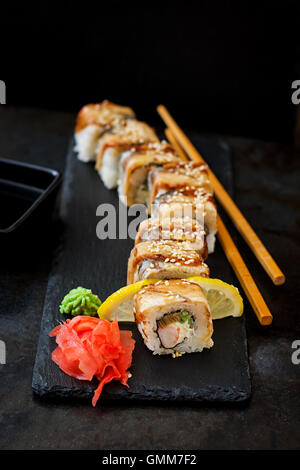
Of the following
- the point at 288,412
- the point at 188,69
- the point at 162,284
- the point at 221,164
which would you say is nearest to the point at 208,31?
the point at 188,69

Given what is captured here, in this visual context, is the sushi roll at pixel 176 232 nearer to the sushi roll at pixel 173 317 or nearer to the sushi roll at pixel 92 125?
the sushi roll at pixel 173 317

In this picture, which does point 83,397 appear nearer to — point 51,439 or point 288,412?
point 51,439

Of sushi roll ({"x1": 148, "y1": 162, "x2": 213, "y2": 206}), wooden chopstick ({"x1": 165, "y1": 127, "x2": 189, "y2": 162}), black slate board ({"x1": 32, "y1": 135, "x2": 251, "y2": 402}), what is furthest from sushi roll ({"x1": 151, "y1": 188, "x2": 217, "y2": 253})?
wooden chopstick ({"x1": 165, "y1": 127, "x2": 189, "y2": 162})

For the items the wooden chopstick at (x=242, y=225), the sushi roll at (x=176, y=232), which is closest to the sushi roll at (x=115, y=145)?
the wooden chopstick at (x=242, y=225)

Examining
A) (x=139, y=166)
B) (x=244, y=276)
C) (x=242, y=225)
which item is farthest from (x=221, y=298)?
(x=139, y=166)

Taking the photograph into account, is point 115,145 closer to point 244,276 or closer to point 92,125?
point 92,125

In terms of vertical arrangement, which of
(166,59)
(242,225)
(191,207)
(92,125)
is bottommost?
(242,225)
